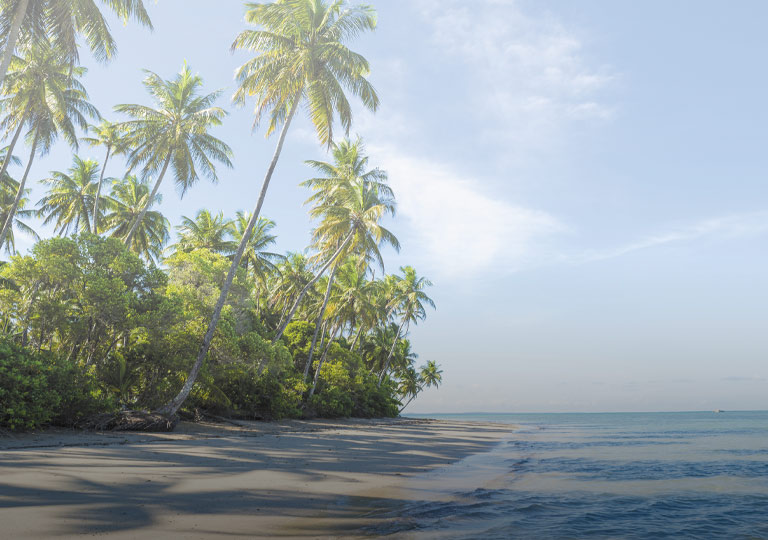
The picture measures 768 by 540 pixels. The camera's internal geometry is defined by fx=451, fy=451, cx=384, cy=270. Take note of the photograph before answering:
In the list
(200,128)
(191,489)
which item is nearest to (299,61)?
(200,128)

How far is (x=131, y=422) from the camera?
12.5 meters

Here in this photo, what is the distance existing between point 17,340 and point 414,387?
43374mm

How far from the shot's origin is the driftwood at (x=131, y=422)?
12.0m

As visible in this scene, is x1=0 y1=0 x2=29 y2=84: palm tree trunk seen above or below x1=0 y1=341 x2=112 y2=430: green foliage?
above

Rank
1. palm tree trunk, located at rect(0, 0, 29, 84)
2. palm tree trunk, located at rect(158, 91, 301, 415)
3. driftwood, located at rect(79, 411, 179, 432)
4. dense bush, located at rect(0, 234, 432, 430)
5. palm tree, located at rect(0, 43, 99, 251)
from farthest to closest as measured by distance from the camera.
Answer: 1. palm tree, located at rect(0, 43, 99, 251)
2. palm tree trunk, located at rect(158, 91, 301, 415)
3. palm tree trunk, located at rect(0, 0, 29, 84)
4. driftwood, located at rect(79, 411, 179, 432)
5. dense bush, located at rect(0, 234, 432, 430)

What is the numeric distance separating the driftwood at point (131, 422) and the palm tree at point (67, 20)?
10829 millimetres

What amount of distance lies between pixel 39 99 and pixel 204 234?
41.9ft

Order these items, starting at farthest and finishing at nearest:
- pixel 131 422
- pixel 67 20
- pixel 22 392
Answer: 1. pixel 67 20
2. pixel 131 422
3. pixel 22 392

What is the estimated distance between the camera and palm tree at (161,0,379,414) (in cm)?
1709

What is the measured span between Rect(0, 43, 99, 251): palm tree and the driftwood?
32.1ft

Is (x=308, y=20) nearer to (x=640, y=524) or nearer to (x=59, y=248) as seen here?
(x=59, y=248)

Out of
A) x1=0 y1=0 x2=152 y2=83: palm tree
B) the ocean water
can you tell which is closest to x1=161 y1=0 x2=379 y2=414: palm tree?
x1=0 y1=0 x2=152 y2=83: palm tree

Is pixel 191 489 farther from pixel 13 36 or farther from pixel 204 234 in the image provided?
pixel 204 234

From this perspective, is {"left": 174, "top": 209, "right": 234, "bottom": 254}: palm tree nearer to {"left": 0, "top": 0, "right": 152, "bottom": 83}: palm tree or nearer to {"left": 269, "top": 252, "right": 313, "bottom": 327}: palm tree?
{"left": 269, "top": 252, "right": 313, "bottom": 327}: palm tree
